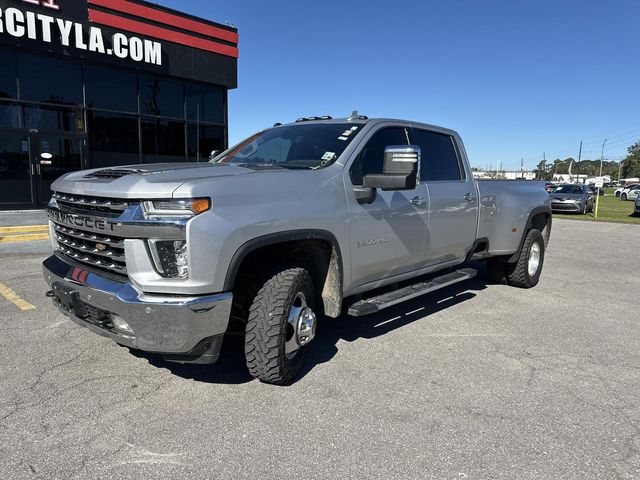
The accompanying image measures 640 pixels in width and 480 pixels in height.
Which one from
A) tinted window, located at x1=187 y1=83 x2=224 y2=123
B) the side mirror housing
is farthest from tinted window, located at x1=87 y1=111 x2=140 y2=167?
the side mirror housing

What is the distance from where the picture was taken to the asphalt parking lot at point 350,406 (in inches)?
99.9

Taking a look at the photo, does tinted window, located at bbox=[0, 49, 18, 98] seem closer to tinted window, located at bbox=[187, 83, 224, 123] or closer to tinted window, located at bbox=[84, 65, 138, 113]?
tinted window, located at bbox=[84, 65, 138, 113]

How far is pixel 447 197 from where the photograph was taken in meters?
4.93

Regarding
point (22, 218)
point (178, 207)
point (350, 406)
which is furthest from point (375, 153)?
point (22, 218)

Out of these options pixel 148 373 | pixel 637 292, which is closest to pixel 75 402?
pixel 148 373

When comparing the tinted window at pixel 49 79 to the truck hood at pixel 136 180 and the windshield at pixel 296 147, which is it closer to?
the windshield at pixel 296 147

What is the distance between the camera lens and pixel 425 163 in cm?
490

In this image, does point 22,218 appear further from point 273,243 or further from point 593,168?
point 593,168

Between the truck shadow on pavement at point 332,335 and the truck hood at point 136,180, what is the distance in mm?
1428

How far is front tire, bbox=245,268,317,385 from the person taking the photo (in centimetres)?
318

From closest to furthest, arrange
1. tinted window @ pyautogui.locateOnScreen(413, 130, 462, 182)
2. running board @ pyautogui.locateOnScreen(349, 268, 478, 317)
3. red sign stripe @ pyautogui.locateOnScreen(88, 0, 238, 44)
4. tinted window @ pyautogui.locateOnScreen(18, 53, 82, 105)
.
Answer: running board @ pyautogui.locateOnScreen(349, 268, 478, 317), tinted window @ pyautogui.locateOnScreen(413, 130, 462, 182), tinted window @ pyautogui.locateOnScreen(18, 53, 82, 105), red sign stripe @ pyautogui.locateOnScreen(88, 0, 238, 44)

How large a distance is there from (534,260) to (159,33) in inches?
502

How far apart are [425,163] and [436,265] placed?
1037 mm

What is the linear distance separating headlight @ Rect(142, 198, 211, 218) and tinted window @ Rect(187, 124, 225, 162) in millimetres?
13883
